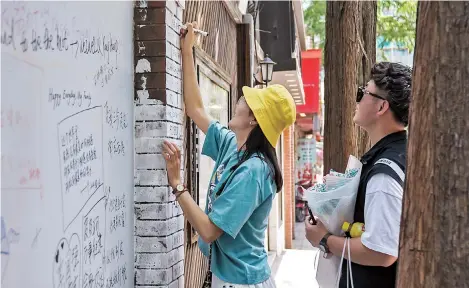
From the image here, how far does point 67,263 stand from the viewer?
202 cm

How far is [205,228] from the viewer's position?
232 centimetres

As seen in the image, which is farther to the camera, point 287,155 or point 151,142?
point 287,155

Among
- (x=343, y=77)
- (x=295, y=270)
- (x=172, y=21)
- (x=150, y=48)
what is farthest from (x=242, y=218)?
(x=295, y=270)

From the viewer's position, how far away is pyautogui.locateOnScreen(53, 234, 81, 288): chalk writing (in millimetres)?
1937

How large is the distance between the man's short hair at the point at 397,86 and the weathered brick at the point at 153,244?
1.35m

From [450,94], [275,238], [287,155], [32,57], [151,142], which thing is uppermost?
[32,57]

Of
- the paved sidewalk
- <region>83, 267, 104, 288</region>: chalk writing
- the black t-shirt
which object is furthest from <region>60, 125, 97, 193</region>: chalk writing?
the paved sidewalk

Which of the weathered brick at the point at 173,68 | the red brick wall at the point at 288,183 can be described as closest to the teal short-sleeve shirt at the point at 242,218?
the weathered brick at the point at 173,68

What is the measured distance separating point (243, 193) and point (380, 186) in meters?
0.62

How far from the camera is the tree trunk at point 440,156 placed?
4.60 feet

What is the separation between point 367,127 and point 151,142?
3.73ft

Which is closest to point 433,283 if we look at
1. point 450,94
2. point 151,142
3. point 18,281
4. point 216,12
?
point 450,94

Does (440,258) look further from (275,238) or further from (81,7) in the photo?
(275,238)

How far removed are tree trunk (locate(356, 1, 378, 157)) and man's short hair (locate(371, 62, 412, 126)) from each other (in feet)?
7.83
